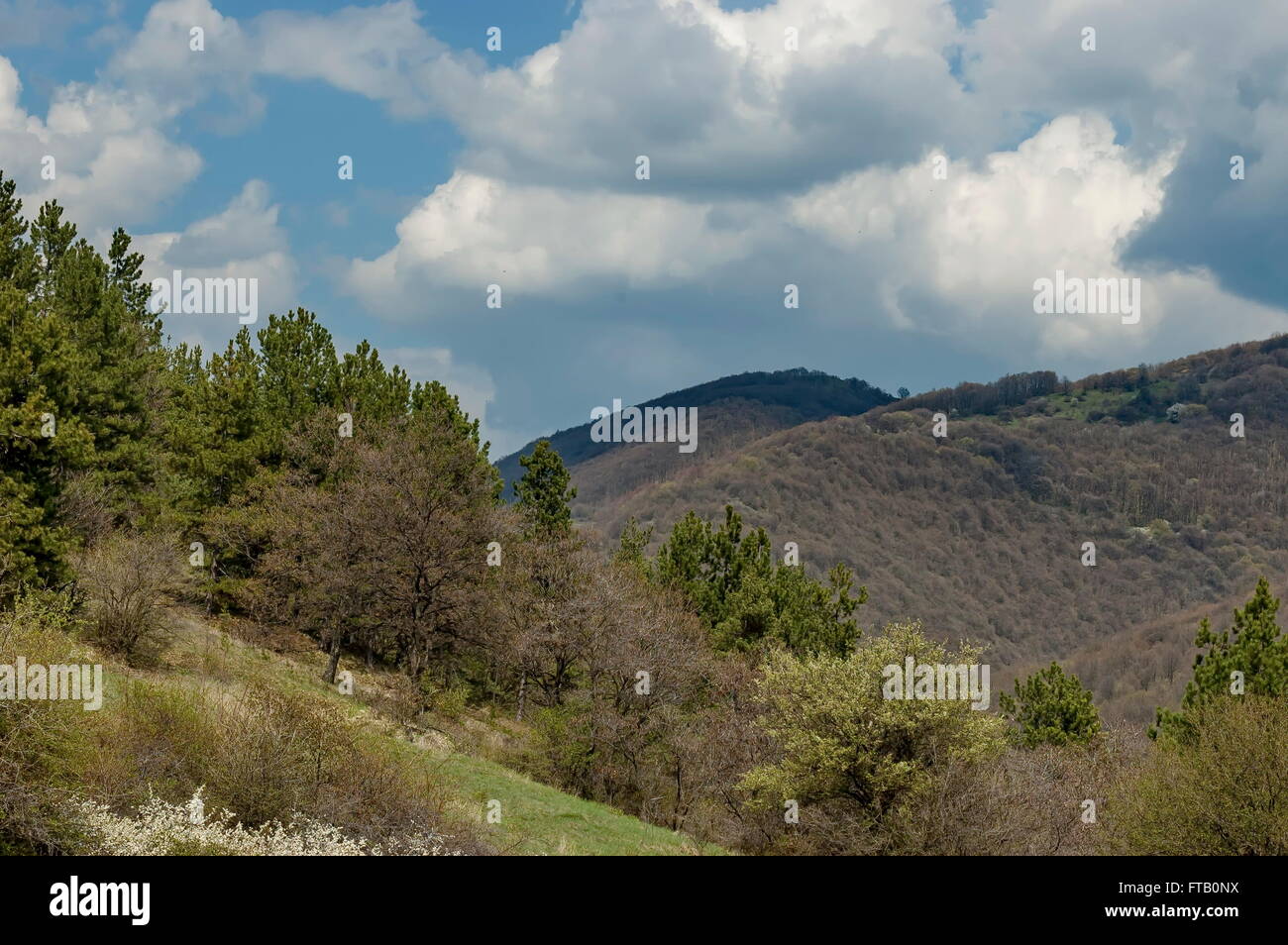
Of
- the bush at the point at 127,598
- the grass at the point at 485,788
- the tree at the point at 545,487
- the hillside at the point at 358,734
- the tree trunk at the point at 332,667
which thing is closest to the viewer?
the hillside at the point at 358,734

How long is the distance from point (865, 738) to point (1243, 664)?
54.6 ft

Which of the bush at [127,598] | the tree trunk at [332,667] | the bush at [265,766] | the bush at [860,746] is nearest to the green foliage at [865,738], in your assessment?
the bush at [860,746]

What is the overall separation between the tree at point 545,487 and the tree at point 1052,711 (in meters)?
22.8

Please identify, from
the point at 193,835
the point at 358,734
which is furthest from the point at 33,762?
the point at 358,734

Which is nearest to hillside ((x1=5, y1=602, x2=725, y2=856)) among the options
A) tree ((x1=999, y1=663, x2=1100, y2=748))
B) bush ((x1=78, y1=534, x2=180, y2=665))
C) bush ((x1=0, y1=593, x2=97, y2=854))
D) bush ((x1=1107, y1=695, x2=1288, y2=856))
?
bush ((x1=78, y1=534, x2=180, y2=665))

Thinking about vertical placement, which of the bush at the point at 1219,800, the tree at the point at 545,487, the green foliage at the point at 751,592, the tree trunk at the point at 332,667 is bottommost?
the bush at the point at 1219,800

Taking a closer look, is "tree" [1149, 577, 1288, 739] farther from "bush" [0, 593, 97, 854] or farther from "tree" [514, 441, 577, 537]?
"tree" [514, 441, 577, 537]

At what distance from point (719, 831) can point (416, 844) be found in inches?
522

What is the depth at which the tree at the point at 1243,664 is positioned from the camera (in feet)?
102

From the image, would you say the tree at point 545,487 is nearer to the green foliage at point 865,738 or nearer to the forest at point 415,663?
the forest at point 415,663

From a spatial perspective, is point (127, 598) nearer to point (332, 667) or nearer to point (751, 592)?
point (332, 667)

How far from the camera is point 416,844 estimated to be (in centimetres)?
1641
